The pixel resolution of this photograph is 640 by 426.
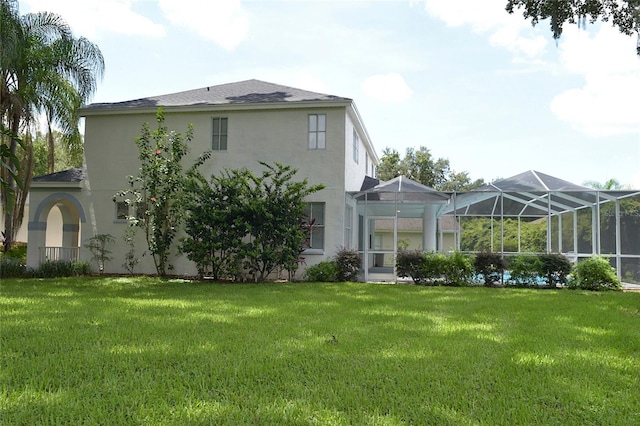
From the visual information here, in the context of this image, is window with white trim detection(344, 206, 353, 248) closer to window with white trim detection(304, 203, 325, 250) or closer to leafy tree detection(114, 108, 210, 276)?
window with white trim detection(304, 203, 325, 250)

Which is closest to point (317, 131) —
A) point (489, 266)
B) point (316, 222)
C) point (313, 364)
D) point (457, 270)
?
point (316, 222)

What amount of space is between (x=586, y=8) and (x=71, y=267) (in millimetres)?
16861

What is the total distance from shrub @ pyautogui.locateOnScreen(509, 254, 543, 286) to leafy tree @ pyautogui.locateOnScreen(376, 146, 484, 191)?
34.5 m

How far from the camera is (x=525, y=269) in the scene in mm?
14805

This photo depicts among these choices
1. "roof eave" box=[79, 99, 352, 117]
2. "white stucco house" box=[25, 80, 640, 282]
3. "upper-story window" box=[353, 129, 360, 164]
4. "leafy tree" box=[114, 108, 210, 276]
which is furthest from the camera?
"upper-story window" box=[353, 129, 360, 164]

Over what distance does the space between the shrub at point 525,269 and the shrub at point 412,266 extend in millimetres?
2569

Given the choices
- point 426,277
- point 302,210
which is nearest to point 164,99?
point 302,210

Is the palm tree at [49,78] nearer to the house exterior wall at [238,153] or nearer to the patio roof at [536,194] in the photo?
the house exterior wall at [238,153]

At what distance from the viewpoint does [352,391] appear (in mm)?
4383

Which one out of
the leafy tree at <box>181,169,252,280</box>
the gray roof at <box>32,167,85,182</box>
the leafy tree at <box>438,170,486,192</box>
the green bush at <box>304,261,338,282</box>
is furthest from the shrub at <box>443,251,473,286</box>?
the leafy tree at <box>438,170,486,192</box>

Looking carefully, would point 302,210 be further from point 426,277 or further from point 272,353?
point 272,353

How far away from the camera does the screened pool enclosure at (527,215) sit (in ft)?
50.3

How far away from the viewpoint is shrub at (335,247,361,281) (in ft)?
51.1

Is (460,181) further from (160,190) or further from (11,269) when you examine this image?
(11,269)
